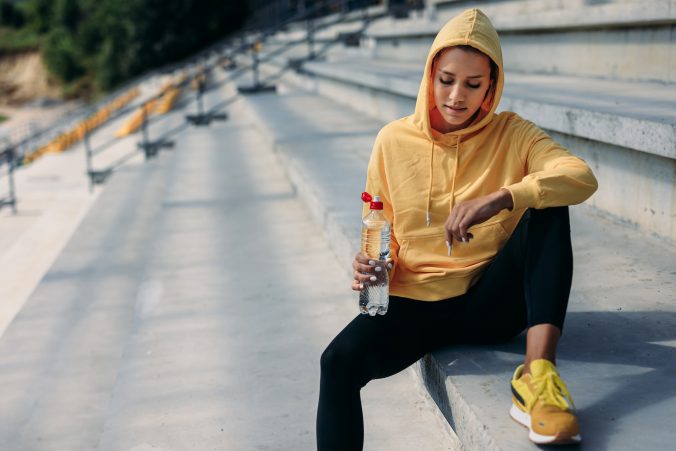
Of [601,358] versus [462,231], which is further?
[601,358]

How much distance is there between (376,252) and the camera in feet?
7.27

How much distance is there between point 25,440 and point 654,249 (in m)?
2.28

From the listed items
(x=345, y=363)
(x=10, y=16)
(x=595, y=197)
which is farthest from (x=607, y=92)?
(x=10, y=16)

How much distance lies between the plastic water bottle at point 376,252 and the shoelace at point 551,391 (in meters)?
0.47

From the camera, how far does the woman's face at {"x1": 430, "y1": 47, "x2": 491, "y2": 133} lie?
80.0 inches

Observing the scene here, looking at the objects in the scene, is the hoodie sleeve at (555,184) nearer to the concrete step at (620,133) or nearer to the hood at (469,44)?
the hood at (469,44)

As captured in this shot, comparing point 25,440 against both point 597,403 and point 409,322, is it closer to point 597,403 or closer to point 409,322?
point 409,322

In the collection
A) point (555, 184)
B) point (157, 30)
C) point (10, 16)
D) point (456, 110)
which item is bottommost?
point (157, 30)

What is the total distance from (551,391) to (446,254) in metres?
0.54

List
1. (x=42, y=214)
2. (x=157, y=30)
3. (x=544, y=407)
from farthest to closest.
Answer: (x=157, y=30), (x=42, y=214), (x=544, y=407)

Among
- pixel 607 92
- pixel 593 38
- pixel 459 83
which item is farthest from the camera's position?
pixel 593 38

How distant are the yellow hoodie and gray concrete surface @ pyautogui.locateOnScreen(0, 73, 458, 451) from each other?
48 cm

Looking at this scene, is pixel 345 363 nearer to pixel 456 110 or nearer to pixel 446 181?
pixel 446 181

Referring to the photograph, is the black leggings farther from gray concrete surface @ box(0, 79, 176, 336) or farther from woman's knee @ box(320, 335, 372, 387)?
gray concrete surface @ box(0, 79, 176, 336)
